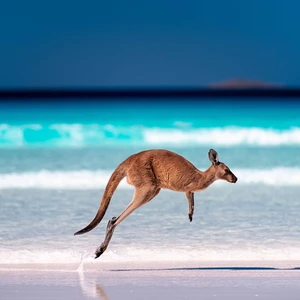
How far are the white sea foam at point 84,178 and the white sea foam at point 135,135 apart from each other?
25.5 feet

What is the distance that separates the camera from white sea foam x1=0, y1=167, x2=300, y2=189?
1008 cm

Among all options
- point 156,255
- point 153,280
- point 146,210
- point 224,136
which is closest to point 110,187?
point 153,280

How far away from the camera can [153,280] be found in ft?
15.7

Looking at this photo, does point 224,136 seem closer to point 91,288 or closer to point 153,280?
point 153,280

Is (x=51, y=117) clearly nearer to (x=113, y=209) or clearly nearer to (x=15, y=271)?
(x=113, y=209)

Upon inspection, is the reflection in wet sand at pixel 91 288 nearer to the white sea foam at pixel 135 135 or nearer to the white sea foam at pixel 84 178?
the white sea foam at pixel 84 178

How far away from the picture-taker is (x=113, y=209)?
8156 mm

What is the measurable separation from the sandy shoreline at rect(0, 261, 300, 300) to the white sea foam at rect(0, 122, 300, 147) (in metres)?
14.2

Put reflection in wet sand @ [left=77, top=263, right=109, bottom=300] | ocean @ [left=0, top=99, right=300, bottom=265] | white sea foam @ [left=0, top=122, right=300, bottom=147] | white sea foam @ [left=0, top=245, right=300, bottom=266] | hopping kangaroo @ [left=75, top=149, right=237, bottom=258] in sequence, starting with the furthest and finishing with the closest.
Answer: white sea foam @ [left=0, top=122, right=300, bottom=147]
ocean @ [left=0, top=99, right=300, bottom=265]
white sea foam @ [left=0, top=245, right=300, bottom=266]
hopping kangaroo @ [left=75, top=149, right=237, bottom=258]
reflection in wet sand @ [left=77, top=263, right=109, bottom=300]

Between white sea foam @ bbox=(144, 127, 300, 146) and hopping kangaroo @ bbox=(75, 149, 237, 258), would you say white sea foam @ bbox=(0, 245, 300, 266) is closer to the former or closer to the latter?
hopping kangaroo @ bbox=(75, 149, 237, 258)

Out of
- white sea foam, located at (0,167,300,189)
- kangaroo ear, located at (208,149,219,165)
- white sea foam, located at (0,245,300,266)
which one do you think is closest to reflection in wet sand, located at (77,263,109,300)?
white sea foam, located at (0,245,300,266)

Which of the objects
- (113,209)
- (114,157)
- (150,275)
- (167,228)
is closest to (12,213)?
(113,209)

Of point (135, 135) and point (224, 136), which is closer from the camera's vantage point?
point (224, 136)

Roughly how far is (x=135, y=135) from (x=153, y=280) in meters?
17.2
